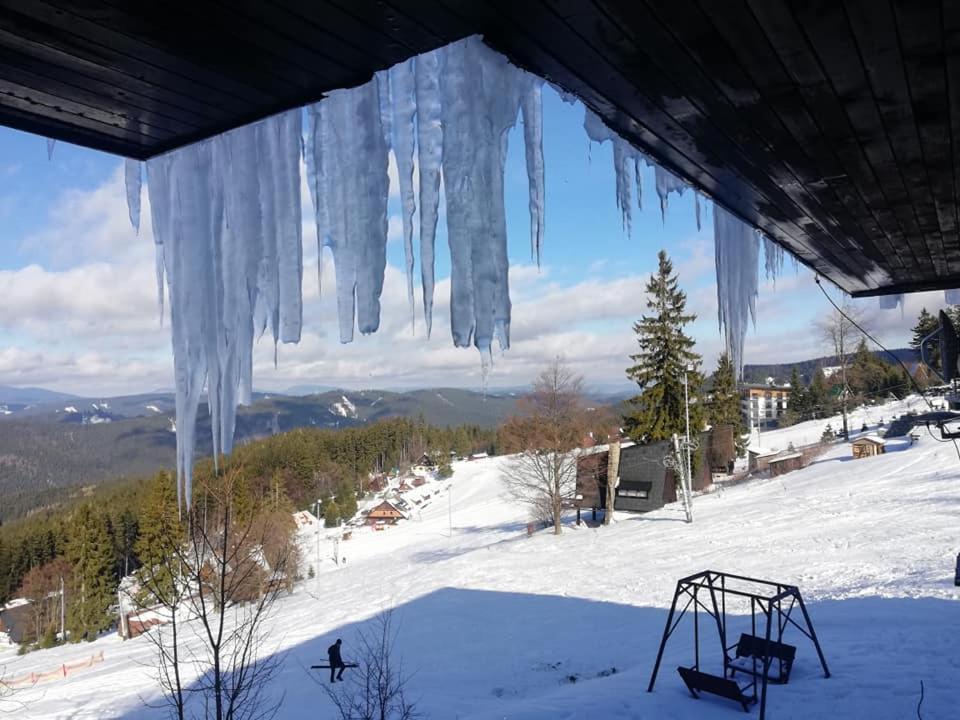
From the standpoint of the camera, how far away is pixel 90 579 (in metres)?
42.5

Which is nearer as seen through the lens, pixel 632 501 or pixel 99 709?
pixel 99 709

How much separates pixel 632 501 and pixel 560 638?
1780 centimetres

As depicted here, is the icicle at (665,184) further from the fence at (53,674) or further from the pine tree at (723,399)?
the pine tree at (723,399)

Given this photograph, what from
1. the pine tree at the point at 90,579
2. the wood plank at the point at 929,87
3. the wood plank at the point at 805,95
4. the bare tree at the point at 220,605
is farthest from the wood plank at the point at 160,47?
the pine tree at the point at 90,579

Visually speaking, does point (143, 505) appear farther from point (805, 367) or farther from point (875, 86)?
point (805, 367)

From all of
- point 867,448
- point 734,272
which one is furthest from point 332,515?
point 734,272

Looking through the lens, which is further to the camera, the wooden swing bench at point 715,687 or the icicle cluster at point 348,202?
the wooden swing bench at point 715,687

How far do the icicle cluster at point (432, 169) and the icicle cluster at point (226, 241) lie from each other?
8.6 inches

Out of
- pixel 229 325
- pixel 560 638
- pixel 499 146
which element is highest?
pixel 499 146

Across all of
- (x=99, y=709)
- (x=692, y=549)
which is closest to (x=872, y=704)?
(x=692, y=549)

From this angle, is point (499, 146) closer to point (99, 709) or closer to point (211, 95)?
point (211, 95)

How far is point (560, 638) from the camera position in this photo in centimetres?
1280

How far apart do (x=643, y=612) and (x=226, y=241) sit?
12.8 metres

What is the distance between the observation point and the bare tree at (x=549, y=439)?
91.8 feet
